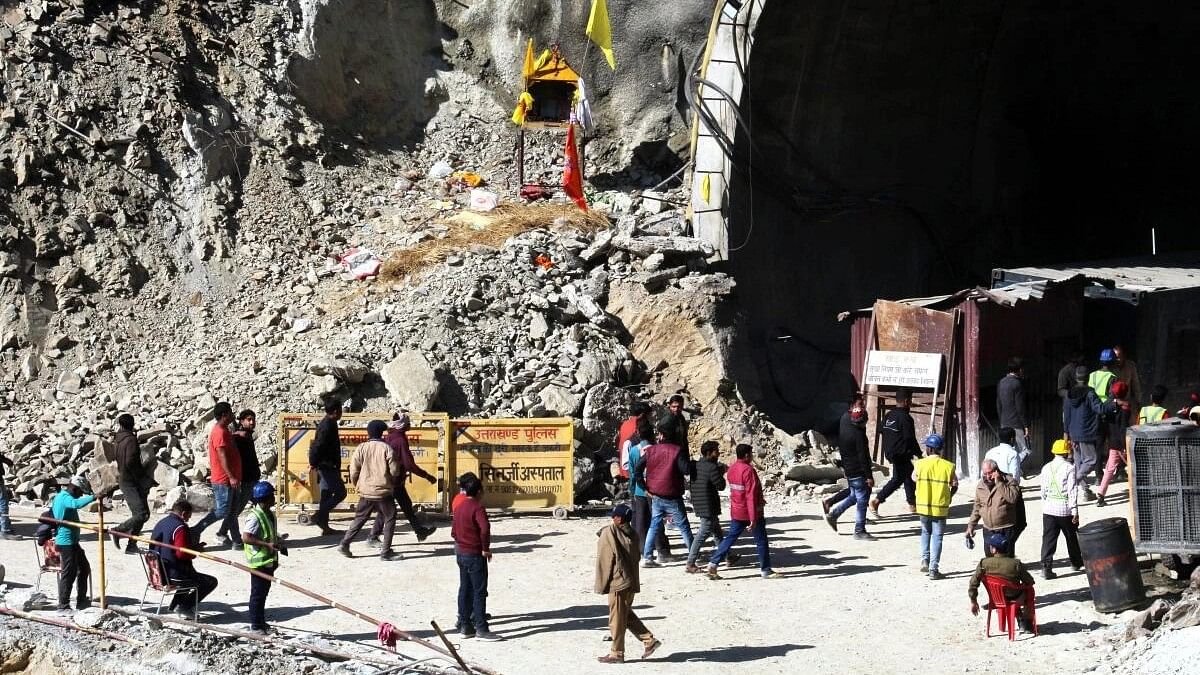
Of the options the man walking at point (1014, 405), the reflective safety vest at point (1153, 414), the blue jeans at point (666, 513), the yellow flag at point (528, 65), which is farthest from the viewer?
the yellow flag at point (528, 65)

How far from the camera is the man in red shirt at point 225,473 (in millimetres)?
13688

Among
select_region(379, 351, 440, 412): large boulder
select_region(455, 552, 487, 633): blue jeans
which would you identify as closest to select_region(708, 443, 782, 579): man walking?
select_region(455, 552, 487, 633): blue jeans

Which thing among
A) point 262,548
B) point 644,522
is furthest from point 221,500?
point 644,522

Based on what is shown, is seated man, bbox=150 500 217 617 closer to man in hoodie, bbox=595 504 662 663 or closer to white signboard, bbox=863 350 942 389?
man in hoodie, bbox=595 504 662 663

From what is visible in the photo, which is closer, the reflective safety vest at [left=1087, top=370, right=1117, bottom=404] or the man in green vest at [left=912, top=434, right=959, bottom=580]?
the man in green vest at [left=912, top=434, right=959, bottom=580]

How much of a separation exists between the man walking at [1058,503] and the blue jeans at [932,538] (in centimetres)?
93

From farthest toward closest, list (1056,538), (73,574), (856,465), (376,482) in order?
(856,465) → (376,482) → (1056,538) → (73,574)

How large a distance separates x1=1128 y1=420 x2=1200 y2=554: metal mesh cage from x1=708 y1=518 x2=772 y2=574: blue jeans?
3270mm

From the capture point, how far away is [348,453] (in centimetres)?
1559

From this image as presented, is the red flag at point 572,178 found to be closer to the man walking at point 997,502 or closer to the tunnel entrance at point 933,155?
the tunnel entrance at point 933,155

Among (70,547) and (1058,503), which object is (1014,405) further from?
(70,547)

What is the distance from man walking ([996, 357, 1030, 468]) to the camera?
1616 centimetres

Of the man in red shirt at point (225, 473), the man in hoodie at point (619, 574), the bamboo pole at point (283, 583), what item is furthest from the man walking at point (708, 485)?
the man in red shirt at point (225, 473)

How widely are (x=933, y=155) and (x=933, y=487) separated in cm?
1259
